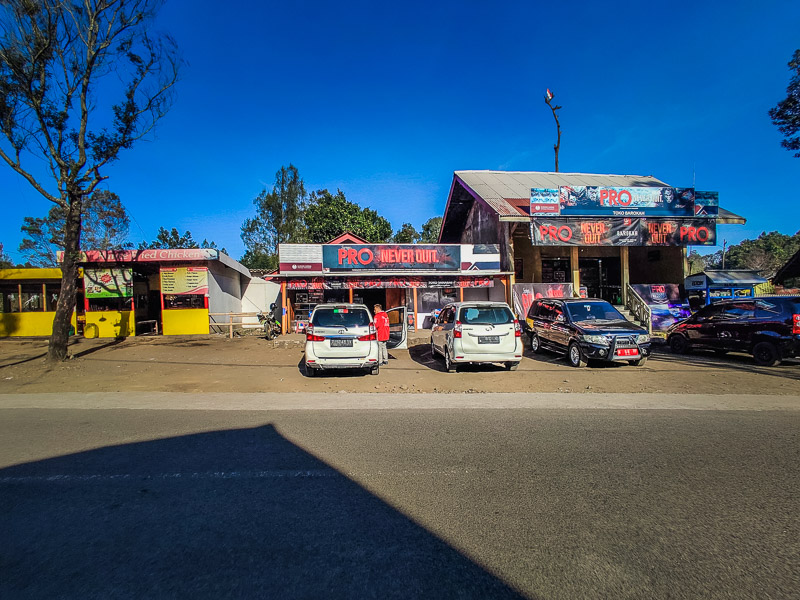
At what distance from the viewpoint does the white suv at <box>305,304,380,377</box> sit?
9766mm

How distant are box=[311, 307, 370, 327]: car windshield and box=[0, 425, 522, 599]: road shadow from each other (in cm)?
559

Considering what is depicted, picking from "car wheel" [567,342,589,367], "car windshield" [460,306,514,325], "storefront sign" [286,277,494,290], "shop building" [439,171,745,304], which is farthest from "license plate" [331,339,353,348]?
"shop building" [439,171,745,304]

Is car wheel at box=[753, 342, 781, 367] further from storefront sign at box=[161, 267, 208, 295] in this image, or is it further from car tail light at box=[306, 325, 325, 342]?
storefront sign at box=[161, 267, 208, 295]

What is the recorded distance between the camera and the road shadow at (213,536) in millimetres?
2420

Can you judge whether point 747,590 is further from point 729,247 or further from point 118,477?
point 729,247

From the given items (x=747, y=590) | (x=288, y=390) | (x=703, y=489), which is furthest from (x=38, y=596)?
(x=288, y=390)

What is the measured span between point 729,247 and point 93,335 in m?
93.8

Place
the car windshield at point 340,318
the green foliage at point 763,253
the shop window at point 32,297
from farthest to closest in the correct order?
the green foliage at point 763,253, the shop window at point 32,297, the car windshield at point 340,318

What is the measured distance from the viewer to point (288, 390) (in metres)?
8.85

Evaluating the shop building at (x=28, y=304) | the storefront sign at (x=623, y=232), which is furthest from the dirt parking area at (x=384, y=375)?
the shop building at (x=28, y=304)

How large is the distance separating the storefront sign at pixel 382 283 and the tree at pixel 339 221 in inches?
803

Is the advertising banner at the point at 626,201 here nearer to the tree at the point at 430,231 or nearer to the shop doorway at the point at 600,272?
the shop doorway at the point at 600,272

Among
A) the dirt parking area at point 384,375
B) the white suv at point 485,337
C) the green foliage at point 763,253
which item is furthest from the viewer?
the green foliage at point 763,253

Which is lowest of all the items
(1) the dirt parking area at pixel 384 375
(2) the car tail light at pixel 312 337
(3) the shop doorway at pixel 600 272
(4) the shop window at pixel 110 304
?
(1) the dirt parking area at pixel 384 375
